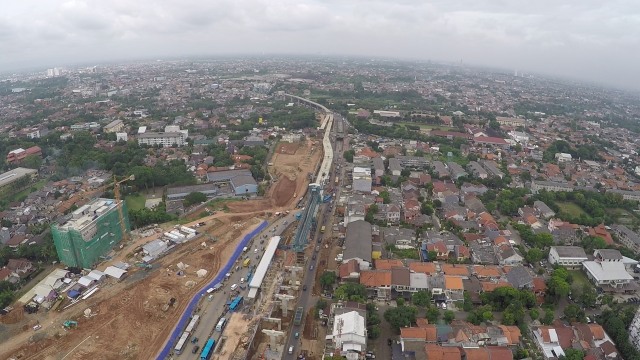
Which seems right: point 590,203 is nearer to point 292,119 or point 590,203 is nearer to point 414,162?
point 414,162

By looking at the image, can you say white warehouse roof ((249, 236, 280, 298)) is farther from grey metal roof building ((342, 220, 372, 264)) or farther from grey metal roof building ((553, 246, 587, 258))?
grey metal roof building ((553, 246, 587, 258))

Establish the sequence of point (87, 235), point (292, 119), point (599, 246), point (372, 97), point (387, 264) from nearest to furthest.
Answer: point (387, 264)
point (87, 235)
point (599, 246)
point (292, 119)
point (372, 97)

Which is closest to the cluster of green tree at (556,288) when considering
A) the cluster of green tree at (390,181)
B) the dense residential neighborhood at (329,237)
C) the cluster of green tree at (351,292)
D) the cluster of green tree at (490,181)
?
the dense residential neighborhood at (329,237)

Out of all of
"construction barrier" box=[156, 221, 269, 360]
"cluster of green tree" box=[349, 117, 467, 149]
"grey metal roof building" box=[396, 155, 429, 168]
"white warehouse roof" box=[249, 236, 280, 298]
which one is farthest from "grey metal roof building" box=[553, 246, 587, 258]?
"cluster of green tree" box=[349, 117, 467, 149]

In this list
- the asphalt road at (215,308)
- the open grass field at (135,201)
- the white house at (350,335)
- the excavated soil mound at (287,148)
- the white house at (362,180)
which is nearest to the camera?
the white house at (350,335)

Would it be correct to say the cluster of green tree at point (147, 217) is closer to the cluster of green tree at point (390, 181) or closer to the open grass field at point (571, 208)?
the cluster of green tree at point (390, 181)

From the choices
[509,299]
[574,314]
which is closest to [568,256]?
[574,314]

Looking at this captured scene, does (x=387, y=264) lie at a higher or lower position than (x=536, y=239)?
higher

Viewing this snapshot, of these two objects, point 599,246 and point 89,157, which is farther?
point 89,157
